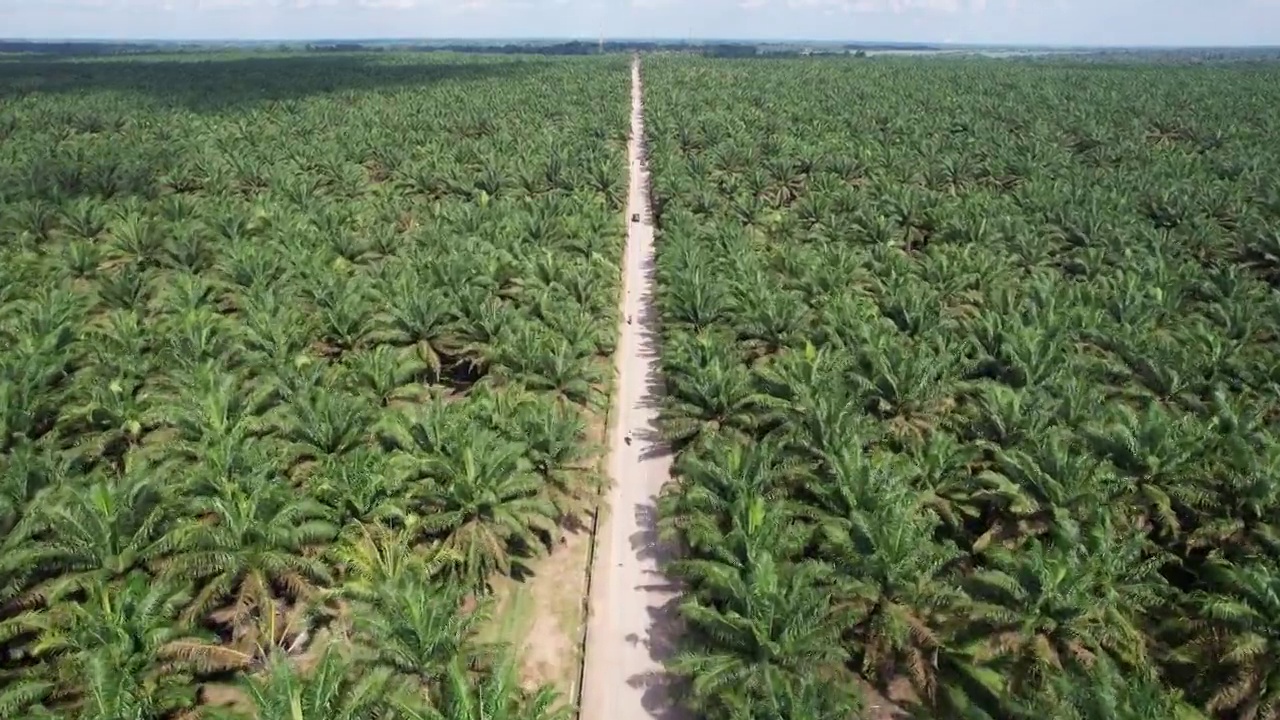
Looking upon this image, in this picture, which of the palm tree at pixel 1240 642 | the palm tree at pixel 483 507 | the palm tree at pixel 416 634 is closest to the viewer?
the palm tree at pixel 1240 642

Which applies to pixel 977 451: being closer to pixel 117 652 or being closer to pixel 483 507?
pixel 483 507

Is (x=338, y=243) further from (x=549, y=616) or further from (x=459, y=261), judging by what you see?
(x=549, y=616)

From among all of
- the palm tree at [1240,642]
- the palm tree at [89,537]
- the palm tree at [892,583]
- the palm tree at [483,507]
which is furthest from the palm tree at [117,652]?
the palm tree at [1240,642]

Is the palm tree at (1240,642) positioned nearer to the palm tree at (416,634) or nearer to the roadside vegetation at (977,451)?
the roadside vegetation at (977,451)

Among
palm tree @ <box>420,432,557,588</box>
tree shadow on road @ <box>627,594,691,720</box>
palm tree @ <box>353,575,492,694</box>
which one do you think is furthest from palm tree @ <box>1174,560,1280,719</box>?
palm tree @ <box>420,432,557,588</box>

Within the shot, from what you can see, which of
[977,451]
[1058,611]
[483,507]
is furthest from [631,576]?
[1058,611]

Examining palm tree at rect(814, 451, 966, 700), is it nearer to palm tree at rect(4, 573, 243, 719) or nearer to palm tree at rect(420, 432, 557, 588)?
palm tree at rect(420, 432, 557, 588)

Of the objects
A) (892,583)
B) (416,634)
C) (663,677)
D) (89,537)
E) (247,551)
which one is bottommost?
(663,677)
